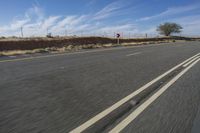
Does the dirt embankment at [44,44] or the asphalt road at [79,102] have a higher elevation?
the asphalt road at [79,102]

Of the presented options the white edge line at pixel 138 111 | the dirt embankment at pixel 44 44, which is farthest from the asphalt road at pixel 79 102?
the dirt embankment at pixel 44 44

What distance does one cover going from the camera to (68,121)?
5293mm

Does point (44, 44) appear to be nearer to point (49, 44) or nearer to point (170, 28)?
point (49, 44)

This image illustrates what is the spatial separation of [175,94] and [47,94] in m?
3.15

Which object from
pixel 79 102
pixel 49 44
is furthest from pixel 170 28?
pixel 79 102

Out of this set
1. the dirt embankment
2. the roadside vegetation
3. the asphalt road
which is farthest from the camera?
the dirt embankment

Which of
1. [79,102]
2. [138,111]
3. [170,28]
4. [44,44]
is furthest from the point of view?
[170,28]

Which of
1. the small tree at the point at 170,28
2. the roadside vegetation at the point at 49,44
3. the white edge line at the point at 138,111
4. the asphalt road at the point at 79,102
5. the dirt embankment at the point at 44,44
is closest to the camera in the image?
the white edge line at the point at 138,111

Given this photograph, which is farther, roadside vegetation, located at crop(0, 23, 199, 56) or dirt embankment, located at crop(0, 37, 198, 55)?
dirt embankment, located at crop(0, 37, 198, 55)

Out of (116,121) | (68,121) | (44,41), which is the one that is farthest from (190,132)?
(44,41)

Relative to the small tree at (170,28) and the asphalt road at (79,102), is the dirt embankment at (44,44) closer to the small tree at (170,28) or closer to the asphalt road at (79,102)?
the asphalt road at (79,102)

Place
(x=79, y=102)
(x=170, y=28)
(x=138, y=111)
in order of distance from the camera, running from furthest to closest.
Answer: (x=170, y=28), (x=79, y=102), (x=138, y=111)

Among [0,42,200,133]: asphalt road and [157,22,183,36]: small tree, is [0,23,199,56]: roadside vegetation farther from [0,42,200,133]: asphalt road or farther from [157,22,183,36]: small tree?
[157,22,183,36]: small tree

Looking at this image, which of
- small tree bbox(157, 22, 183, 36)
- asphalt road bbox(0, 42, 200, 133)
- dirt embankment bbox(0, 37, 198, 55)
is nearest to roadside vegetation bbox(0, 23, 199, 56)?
dirt embankment bbox(0, 37, 198, 55)
